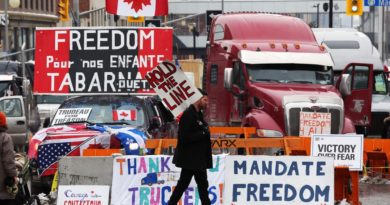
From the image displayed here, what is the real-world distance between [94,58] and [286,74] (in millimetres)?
4368

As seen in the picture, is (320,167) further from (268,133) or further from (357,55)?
(357,55)

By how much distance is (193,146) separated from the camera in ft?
42.7

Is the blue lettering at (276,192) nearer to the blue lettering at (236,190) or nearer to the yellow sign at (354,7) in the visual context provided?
the blue lettering at (236,190)

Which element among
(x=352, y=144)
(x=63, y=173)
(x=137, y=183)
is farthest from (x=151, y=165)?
(x=352, y=144)

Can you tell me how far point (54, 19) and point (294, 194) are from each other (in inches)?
2469

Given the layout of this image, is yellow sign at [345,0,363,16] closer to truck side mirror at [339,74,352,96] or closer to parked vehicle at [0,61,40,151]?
parked vehicle at [0,61,40,151]

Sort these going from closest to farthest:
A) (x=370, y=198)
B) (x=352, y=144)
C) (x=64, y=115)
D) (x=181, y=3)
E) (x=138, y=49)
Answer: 1. (x=352, y=144)
2. (x=370, y=198)
3. (x=64, y=115)
4. (x=138, y=49)
5. (x=181, y=3)

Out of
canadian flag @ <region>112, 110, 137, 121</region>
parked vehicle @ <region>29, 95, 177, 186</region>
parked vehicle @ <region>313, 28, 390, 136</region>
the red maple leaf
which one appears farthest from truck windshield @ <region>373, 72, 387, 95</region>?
canadian flag @ <region>112, 110, 137, 121</region>

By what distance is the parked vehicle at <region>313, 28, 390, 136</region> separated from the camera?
28.9 metres

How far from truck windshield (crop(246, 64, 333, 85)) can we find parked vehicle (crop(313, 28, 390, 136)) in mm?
5775

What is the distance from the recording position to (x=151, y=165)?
1373cm

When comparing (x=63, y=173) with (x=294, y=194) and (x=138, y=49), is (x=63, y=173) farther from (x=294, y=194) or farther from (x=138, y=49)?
(x=138, y=49)

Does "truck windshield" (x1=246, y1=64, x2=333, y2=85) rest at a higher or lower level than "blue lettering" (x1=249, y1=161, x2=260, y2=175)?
higher

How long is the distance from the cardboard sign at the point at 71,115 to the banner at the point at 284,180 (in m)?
5.00
